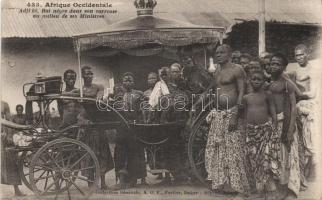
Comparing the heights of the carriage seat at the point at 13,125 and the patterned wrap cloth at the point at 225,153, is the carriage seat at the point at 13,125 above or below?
above

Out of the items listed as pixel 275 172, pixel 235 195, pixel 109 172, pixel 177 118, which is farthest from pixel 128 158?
pixel 275 172

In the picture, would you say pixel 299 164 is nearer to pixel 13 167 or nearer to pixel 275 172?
pixel 275 172

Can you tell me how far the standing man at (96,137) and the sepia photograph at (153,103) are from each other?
12mm

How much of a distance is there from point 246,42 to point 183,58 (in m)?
0.75

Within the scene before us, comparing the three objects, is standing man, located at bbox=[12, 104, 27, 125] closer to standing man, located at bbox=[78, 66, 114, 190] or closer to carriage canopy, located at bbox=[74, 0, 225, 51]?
standing man, located at bbox=[78, 66, 114, 190]

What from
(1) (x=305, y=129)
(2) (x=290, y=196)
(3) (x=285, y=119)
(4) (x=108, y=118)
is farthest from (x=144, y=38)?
(2) (x=290, y=196)

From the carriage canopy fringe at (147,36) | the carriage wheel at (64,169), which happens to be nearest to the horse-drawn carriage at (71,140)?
the carriage wheel at (64,169)

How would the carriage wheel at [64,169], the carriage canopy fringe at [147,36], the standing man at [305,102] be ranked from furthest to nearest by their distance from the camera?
the standing man at [305,102] → the carriage canopy fringe at [147,36] → the carriage wheel at [64,169]

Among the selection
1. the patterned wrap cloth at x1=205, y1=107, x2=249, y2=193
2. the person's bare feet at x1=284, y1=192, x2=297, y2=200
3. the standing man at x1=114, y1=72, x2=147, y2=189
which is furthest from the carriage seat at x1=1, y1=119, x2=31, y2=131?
the person's bare feet at x1=284, y1=192, x2=297, y2=200

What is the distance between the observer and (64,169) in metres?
5.56

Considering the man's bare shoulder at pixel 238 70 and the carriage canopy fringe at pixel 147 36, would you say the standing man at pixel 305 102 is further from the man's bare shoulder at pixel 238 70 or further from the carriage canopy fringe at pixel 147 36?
the carriage canopy fringe at pixel 147 36

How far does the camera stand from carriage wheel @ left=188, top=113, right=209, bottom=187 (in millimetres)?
5664

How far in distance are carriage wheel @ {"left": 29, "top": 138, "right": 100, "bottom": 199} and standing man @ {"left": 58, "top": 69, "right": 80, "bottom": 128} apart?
0.24 meters

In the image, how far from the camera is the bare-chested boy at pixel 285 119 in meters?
5.66
